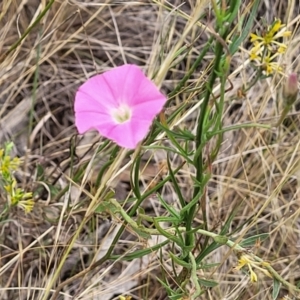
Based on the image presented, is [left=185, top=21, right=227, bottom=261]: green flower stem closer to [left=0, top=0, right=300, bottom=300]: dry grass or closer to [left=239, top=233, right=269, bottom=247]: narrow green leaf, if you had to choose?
[left=239, top=233, right=269, bottom=247]: narrow green leaf

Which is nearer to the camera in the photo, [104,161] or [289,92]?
[289,92]

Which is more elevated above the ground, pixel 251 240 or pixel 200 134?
pixel 200 134

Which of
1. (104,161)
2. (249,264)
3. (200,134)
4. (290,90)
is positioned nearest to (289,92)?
(290,90)

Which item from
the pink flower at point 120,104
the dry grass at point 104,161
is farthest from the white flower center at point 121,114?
the dry grass at point 104,161

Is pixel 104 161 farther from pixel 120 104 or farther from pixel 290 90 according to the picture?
pixel 290 90

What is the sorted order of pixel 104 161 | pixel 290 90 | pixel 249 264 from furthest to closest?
pixel 104 161 < pixel 249 264 < pixel 290 90

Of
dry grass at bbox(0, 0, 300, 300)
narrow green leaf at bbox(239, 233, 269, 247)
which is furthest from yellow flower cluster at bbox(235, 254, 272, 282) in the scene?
dry grass at bbox(0, 0, 300, 300)

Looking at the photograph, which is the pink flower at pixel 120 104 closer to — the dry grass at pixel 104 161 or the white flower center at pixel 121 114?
the white flower center at pixel 121 114

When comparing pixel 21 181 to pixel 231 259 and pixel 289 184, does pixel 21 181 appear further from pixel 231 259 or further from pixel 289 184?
pixel 289 184
